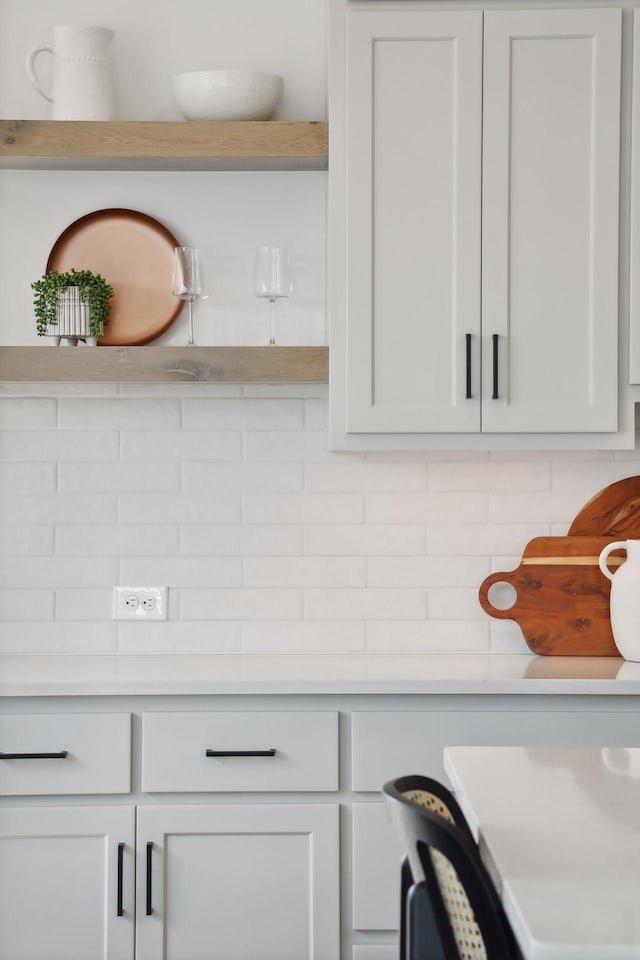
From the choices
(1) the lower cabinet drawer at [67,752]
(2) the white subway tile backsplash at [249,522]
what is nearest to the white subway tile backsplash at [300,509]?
(2) the white subway tile backsplash at [249,522]

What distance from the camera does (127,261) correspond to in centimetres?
277

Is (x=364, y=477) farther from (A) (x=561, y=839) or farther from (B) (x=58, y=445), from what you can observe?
(A) (x=561, y=839)

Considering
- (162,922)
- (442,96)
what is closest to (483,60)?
(442,96)

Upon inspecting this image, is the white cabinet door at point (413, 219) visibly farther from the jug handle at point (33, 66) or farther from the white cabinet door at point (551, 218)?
the jug handle at point (33, 66)

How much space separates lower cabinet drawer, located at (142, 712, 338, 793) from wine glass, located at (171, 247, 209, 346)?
106cm

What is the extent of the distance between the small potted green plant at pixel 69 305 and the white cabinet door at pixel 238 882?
1.23 meters

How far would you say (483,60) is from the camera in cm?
243

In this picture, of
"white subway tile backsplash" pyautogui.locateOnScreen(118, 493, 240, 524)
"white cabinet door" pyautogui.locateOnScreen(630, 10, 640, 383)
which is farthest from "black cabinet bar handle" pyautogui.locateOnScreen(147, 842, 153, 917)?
"white cabinet door" pyautogui.locateOnScreen(630, 10, 640, 383)

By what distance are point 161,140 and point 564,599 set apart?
1.62 metres

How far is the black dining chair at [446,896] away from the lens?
39.7 inches

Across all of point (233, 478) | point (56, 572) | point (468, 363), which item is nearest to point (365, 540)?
point (233, 478)

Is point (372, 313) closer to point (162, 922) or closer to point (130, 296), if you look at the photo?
point (130, 296)

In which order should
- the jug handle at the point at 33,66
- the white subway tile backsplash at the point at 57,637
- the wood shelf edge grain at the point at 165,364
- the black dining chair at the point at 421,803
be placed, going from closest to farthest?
the black dining chair at the point at 421,803 → the wood shelf edge grain at the point at 165,364 → the jug handle at the point at 33,66 → the white subway tile backsplash at the point at 57,637

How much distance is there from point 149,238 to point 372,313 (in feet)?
2.39
